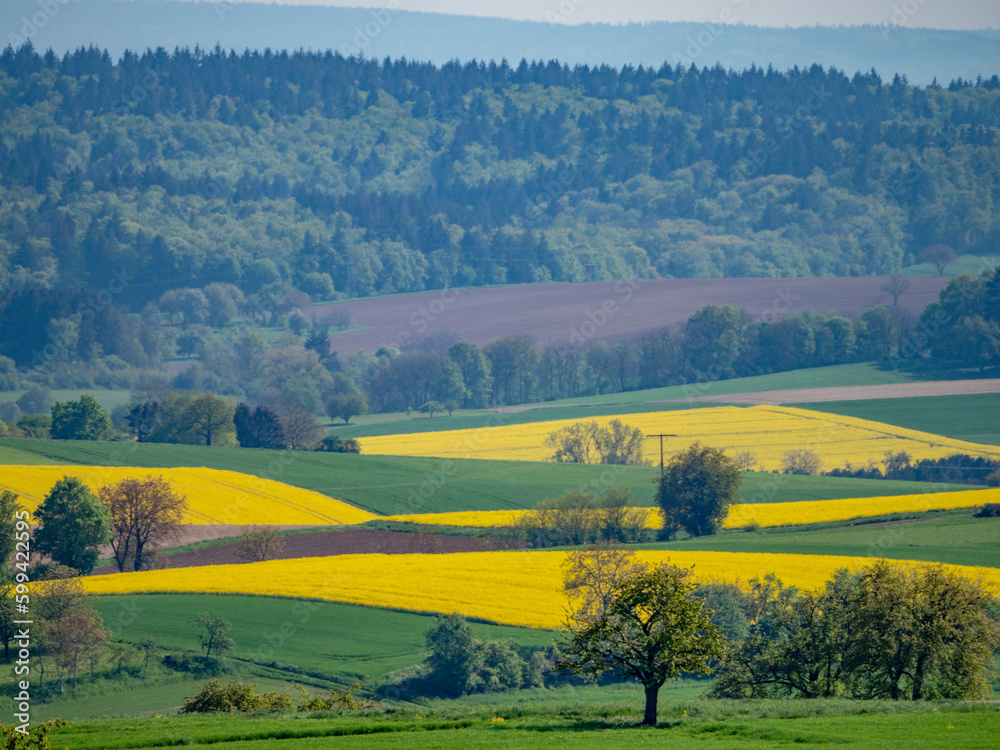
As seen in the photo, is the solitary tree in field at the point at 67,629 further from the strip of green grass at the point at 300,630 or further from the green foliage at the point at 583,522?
the green foliage at the point at 583,522

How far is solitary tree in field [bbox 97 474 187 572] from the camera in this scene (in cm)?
4812

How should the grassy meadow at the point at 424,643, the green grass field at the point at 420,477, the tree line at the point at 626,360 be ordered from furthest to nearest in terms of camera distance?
the tree line at the point at 626,360 → the green grass field at the point at 420,477 → the grassy meadow at the point at 424,643

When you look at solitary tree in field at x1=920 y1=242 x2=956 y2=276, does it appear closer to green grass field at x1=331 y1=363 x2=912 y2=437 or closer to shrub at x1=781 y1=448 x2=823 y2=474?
green grass field at x1=331 y1=363 x2=912 y2=437

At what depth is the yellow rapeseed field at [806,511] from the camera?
5450 centimetres

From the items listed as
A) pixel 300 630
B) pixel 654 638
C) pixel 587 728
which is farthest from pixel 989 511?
pixel 587 728

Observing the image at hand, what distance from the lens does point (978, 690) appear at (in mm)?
25844

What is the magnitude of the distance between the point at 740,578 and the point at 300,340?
309 ft

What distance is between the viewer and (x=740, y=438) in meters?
80.5

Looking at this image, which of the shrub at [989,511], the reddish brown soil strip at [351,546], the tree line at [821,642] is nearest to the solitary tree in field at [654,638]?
the tree line at [821,642]

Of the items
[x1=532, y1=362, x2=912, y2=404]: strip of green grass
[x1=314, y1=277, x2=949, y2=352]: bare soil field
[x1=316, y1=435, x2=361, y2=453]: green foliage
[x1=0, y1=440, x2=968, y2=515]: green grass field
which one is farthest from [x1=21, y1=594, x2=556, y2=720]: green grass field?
[x1=314, y1=277, x2=949, y2=352]: bare soil field

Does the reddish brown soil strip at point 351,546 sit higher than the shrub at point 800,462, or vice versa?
the shrub at point 800,462

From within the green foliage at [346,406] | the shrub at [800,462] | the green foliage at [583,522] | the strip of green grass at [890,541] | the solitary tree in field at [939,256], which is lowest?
the strip of green grass at [890,541]

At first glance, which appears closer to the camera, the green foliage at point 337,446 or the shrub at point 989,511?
the shrub at point 989,511

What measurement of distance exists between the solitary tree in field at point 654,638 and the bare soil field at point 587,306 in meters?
96.6
